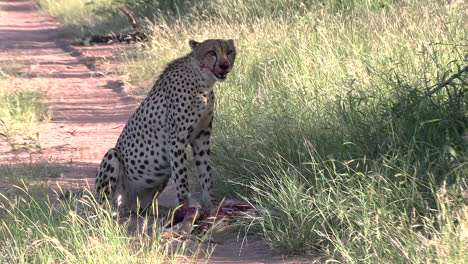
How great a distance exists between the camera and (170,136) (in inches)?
217

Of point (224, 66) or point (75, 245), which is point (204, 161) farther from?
point (75, 245)

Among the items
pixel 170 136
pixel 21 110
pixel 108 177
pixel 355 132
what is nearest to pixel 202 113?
pixel 170 136

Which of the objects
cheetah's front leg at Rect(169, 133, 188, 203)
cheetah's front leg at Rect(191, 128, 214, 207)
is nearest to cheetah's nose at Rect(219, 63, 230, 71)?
cheetah's front leg at Rect(191, 128, 214, 207)

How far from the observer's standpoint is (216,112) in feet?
23.3

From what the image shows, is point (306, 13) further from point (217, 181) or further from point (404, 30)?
point (217, 181)

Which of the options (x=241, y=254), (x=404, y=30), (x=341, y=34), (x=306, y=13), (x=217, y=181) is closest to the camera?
(x=241, y=254)

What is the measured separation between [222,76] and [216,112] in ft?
5.33

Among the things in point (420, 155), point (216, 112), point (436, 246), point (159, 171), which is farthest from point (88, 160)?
point (436, 246)

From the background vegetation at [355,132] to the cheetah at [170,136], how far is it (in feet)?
1.18

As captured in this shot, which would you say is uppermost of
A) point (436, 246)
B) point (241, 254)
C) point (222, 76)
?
point (222, 76)

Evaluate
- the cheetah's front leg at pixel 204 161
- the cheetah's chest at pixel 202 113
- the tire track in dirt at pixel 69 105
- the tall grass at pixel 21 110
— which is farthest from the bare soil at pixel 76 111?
the cheetah's chest at pixel 202 113

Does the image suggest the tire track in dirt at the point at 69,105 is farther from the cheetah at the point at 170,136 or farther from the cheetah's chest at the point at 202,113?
the cheetah's chest at the point at 202,113

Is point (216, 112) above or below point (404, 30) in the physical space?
below

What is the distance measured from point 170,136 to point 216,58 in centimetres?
62
